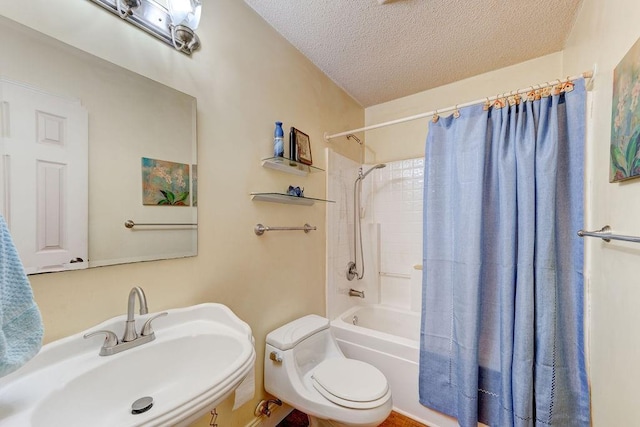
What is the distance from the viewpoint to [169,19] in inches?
42.5

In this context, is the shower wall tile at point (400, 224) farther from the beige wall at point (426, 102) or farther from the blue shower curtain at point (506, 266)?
the blue shower curtain at point (506, 266)

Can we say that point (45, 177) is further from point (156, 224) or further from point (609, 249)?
point (609, 249)

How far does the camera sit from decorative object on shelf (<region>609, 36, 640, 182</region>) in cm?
76

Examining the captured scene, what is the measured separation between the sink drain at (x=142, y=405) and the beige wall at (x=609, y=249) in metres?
1.52

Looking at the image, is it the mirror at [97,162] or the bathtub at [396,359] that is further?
the bathtub at [396,359]

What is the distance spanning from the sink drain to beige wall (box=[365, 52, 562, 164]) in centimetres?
238

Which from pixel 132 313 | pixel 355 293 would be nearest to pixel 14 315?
pixel 132 313

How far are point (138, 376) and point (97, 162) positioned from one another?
758 millimetres

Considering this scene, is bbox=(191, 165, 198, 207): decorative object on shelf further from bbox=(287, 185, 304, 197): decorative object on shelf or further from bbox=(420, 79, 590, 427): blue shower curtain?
bbox=(420, 79, 590, 427): blue shower curtain

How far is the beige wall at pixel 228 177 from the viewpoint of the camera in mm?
858

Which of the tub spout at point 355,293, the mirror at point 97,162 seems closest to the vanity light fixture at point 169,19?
the mirror at point 97,162

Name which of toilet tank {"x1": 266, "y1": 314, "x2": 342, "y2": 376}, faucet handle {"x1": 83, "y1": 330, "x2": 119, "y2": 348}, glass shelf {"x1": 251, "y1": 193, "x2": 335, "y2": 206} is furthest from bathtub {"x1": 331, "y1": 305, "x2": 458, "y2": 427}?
faucet handle {"x1": 83, "y1": 330, "x2": 119, "y2": 348}

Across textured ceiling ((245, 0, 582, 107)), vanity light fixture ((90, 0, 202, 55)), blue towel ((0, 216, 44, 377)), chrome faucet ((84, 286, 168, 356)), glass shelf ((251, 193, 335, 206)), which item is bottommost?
chrome faucet ((84, 286, 168, 356))

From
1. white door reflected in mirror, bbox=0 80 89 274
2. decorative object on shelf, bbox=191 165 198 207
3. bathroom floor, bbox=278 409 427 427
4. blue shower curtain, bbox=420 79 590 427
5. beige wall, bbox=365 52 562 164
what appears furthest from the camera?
beige wall, bbox=365 52 562 164
